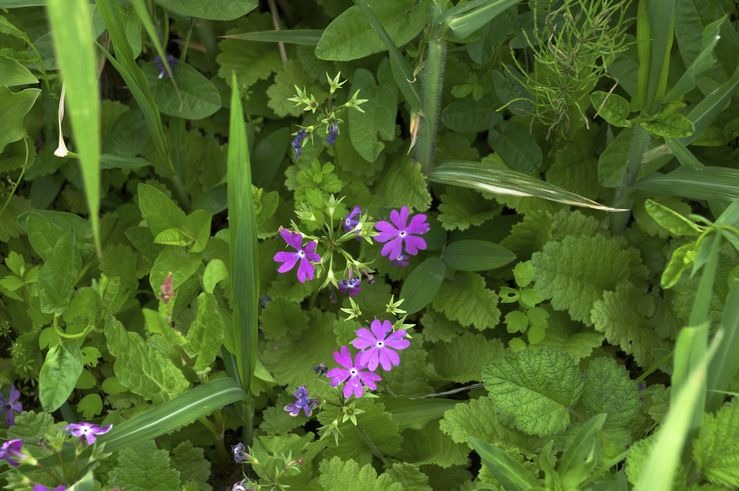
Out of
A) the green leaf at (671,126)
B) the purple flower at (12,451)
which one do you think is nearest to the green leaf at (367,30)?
the green leaf at (671,126)

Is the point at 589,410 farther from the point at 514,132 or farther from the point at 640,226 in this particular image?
the point at 514,132

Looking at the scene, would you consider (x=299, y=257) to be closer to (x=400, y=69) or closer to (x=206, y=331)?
(x=206, y=331)

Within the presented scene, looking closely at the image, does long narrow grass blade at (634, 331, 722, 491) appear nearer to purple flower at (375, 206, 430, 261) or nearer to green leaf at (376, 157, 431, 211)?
purple flower at (375, 206, 430, 261)

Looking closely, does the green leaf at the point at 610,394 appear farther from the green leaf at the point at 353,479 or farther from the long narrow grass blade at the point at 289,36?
the long narrow grass blade at the point at 289,36

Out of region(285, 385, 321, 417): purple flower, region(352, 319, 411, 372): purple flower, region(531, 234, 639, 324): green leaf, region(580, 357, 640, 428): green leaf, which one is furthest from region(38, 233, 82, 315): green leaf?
region(580, 357, 640, 428): green leaf

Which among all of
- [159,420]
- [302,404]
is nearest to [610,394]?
[302,404]

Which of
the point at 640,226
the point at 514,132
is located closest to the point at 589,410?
the point at 640,226

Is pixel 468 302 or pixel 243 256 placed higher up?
pixel 243 256
